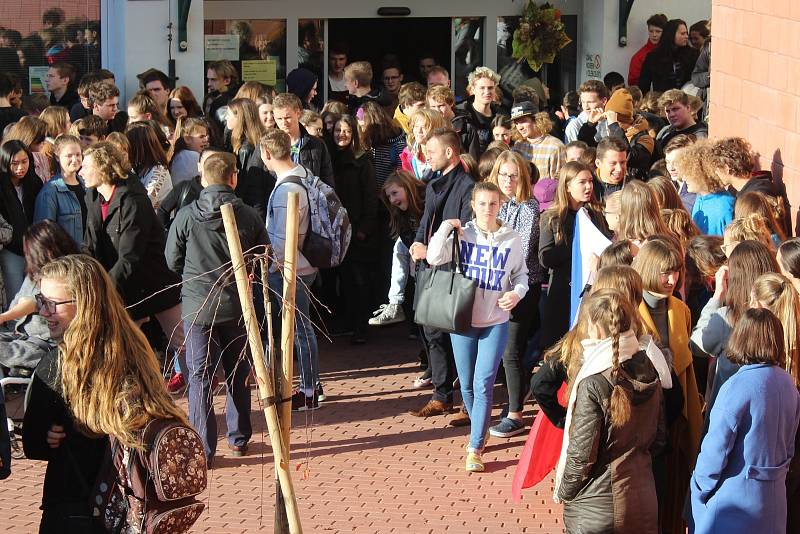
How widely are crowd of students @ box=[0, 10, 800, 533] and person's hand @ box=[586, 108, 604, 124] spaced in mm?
71

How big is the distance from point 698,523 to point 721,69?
519cm

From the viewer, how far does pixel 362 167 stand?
10.9 m

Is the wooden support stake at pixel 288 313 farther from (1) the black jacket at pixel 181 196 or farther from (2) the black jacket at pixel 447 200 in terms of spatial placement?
(1) the black jacket at pixel 181 196

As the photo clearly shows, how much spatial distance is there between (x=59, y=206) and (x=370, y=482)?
365 cm

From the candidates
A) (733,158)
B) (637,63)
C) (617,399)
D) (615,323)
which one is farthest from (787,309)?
(637,63)

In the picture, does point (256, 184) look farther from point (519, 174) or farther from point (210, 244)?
point (519, 174)

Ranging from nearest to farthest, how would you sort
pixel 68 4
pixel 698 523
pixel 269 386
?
pixel 269 386 → pixel 698 523 → pixel 68 4

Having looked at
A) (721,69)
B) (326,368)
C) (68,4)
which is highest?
(68,4)

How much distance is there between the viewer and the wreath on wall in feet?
53.9

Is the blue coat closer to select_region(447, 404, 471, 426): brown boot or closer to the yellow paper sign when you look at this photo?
select_region(447, 404, 471, 426): brown boot

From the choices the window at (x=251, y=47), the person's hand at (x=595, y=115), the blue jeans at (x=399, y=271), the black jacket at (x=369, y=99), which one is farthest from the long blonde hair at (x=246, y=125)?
the window at (x=251, y=47)

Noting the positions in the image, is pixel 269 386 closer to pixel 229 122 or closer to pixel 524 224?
pixel 524 224

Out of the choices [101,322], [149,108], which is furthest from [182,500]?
[149,108]

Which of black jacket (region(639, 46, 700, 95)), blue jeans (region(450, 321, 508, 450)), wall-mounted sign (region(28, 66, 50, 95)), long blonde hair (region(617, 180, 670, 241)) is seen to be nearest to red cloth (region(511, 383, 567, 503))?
blue jeans (region(450, 321, 508, 450))
